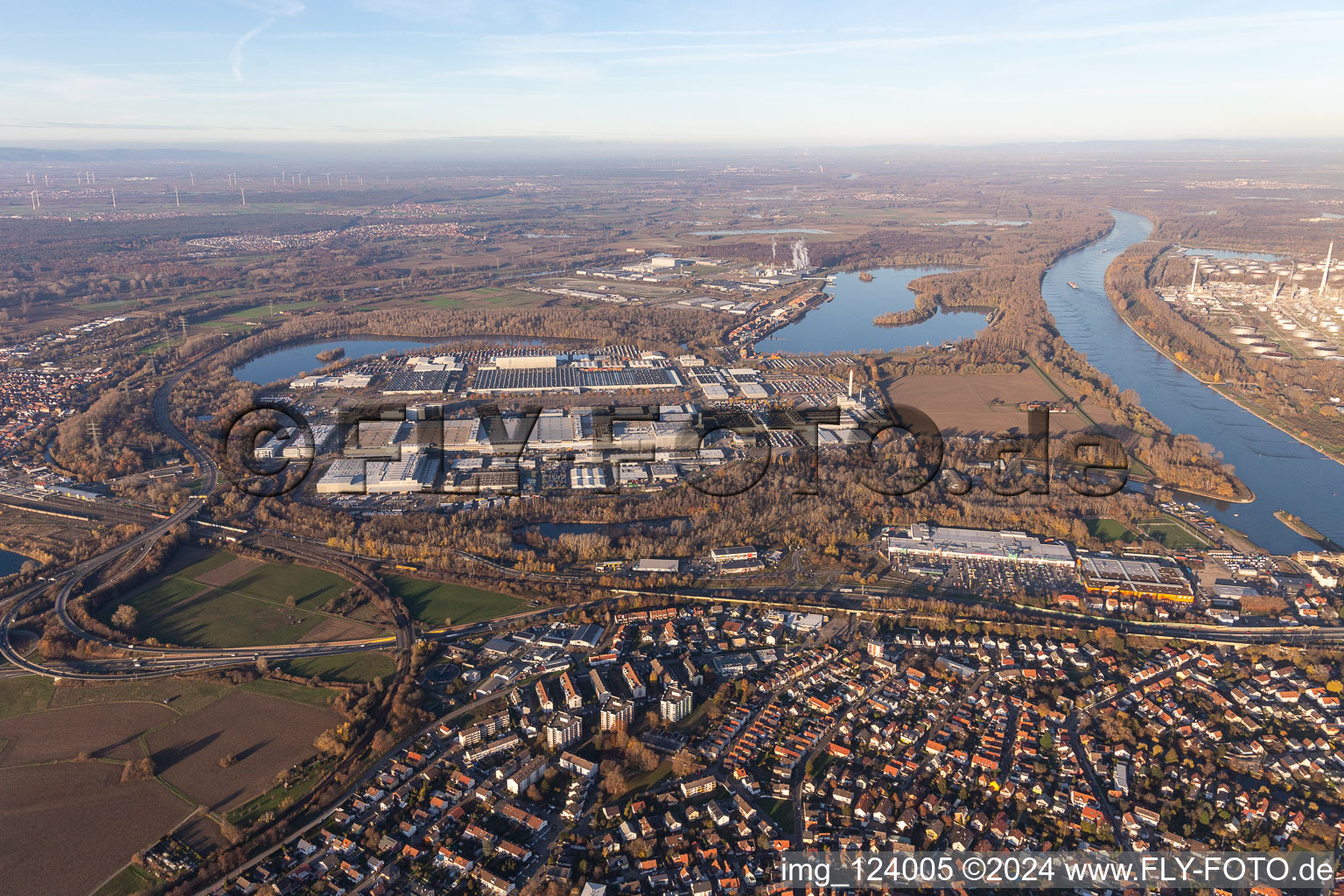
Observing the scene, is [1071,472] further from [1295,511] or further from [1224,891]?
[1224,891]

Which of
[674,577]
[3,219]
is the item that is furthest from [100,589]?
[3,219]

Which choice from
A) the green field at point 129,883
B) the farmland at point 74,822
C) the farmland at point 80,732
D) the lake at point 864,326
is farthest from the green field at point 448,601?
the lake at point 864,326

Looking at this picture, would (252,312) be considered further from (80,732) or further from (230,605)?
(80,732)

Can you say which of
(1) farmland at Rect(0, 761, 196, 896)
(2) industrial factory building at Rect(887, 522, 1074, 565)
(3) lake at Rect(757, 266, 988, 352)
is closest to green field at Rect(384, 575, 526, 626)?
(1) farmland at Rect(0, 761, 196, 896)

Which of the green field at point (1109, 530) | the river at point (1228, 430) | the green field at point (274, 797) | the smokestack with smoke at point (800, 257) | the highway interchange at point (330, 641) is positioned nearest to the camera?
the green field at point (274, 797)

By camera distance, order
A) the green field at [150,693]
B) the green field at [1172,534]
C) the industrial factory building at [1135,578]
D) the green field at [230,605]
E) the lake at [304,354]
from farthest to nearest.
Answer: the lake at [304,354], the green field at [1172,534], the industrial factory building at [1135,578], the green field at [230,605], the green field at [150,693]

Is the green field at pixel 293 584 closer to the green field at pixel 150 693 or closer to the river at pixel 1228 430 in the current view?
the green field at pixel 150 693

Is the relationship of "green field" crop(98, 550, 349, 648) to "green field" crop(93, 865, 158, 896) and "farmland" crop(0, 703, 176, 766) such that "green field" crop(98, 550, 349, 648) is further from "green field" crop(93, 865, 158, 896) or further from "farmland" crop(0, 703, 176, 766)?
"green field" crop(93, 865, 158, 896)
